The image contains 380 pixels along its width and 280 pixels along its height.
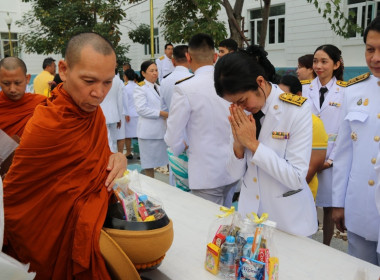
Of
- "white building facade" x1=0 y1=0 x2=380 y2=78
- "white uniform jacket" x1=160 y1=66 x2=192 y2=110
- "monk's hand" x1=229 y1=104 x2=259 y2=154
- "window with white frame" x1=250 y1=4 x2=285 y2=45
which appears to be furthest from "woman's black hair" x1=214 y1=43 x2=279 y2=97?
"window with white frame" x1=250 y1=4 x2=285 y2=45

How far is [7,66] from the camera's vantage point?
277cm

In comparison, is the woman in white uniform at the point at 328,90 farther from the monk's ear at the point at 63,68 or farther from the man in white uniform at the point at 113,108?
the man in white uniform at the point at 113,108

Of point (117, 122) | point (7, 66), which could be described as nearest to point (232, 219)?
point (7, 66)

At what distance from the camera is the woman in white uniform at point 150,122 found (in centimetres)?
476

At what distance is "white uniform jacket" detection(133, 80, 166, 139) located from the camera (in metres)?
→ 4.72

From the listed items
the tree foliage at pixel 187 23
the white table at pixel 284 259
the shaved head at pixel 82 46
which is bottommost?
the white table at pixel 284 259

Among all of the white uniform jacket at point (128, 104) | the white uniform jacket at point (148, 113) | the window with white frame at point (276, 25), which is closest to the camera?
the white uniform jacket at point (148, 113)

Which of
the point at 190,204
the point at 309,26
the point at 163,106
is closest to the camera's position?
the point at 190,204

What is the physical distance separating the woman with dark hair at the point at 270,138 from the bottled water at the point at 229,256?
1.54ft

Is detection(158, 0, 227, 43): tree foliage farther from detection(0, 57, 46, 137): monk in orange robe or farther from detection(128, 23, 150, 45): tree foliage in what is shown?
detection(128, 23, 150, 45): tree foliage

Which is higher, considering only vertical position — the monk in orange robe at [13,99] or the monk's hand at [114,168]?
the monk in orange robe at [13,99]

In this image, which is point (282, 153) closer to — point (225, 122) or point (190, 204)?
point (190, 204)

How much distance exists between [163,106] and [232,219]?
332cm

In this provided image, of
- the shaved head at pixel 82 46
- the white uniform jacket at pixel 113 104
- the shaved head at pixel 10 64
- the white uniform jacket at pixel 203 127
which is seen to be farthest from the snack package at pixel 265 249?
the white uniform jacket at pixel 113 104
